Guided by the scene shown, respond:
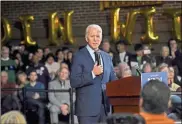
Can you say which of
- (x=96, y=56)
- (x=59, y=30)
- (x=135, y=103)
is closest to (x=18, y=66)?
(x=59, y=30)

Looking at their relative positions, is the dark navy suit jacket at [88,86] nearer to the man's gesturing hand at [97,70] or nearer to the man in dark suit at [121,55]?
Result: the man's gesturing hand at [97,70]

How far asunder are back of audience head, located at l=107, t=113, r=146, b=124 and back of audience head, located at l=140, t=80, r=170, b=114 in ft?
0.30

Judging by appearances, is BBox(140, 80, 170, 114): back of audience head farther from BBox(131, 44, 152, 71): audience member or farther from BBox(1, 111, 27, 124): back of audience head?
BBox(131, 44, 152, 71): audience member

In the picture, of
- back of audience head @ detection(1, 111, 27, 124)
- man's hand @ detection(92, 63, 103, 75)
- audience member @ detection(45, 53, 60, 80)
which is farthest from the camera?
audience member @ detection(45, 53, 60, 80)

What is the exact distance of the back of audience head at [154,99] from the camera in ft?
10.8

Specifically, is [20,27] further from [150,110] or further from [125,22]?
[150,110]

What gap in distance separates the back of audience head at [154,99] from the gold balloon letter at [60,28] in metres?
12.2

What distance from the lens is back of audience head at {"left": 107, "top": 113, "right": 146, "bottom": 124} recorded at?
3238 millimetres

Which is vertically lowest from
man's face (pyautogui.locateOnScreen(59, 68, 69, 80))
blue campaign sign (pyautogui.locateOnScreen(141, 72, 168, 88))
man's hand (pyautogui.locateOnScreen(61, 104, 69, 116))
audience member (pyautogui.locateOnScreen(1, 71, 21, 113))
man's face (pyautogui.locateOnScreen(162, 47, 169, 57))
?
man's hand (pyautogui.locateOnScreen(61, 104, 69, 116))

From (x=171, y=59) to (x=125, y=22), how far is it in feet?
8.52

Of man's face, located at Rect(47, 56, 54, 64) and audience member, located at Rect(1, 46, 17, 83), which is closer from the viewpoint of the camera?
audience member, located at Rect(1, 46, 17, 83)

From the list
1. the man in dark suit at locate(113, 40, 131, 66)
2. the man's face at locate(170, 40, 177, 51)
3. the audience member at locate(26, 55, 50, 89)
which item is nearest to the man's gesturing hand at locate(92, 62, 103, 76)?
the audience member at locate(26, 55, 50, 89)

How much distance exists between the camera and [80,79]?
587cm

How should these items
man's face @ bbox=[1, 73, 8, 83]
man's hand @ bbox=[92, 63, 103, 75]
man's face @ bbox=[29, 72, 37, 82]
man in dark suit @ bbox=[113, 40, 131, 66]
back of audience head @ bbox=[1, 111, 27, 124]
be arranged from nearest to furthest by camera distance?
back of audience head @ bbox=[1, 111, 27, 124], man's hand @ bbox=[92, 63, 103, 75], man's face @ bbox=[29, 72, 37, 82], man's face @ bbox=[1, 73, 8, 83], man in dark suit @ bbox=[113, 40, 131, 66]
